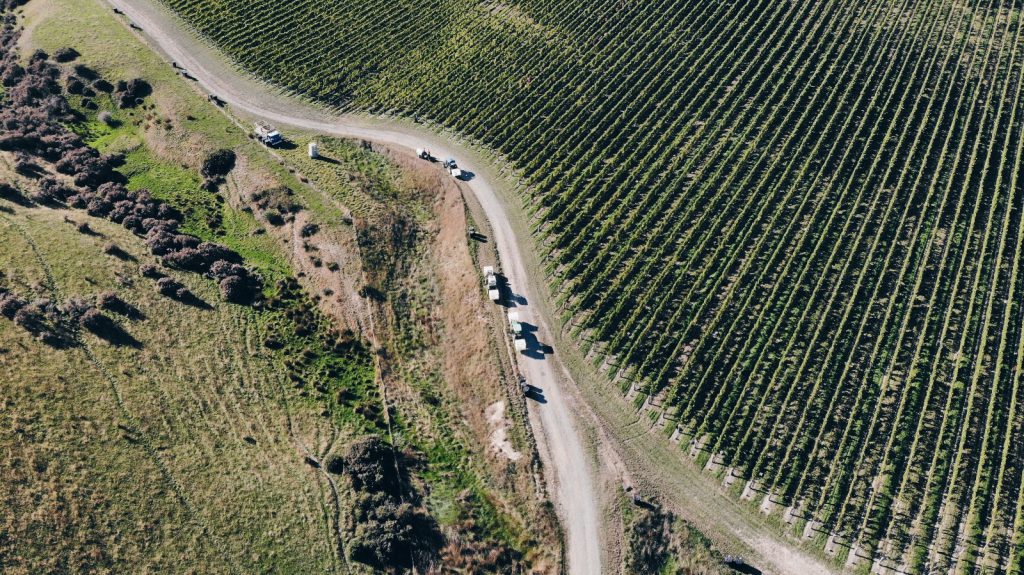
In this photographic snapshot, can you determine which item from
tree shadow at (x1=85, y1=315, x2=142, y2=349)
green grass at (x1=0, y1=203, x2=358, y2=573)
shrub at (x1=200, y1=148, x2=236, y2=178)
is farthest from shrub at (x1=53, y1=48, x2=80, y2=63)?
tree shadow at (x1=85, y1=315, x2=142, y2=349)

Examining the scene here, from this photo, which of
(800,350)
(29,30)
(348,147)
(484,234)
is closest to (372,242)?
(484,234)

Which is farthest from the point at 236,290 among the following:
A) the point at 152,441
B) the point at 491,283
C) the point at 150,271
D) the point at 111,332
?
the point at 491,283

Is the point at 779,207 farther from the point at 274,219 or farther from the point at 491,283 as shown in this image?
the point at 274,219

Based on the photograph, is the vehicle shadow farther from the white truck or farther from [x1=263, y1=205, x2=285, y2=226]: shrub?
[x1=263, y1=205, x2=285, y2=226]: shrub

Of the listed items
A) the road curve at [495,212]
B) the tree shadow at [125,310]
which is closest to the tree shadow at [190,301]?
the tree shadow at [125,310]

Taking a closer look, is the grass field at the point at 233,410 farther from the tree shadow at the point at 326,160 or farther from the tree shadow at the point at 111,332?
the tree shadow at the point at 326,160

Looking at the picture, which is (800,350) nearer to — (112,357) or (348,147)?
(348,147)
